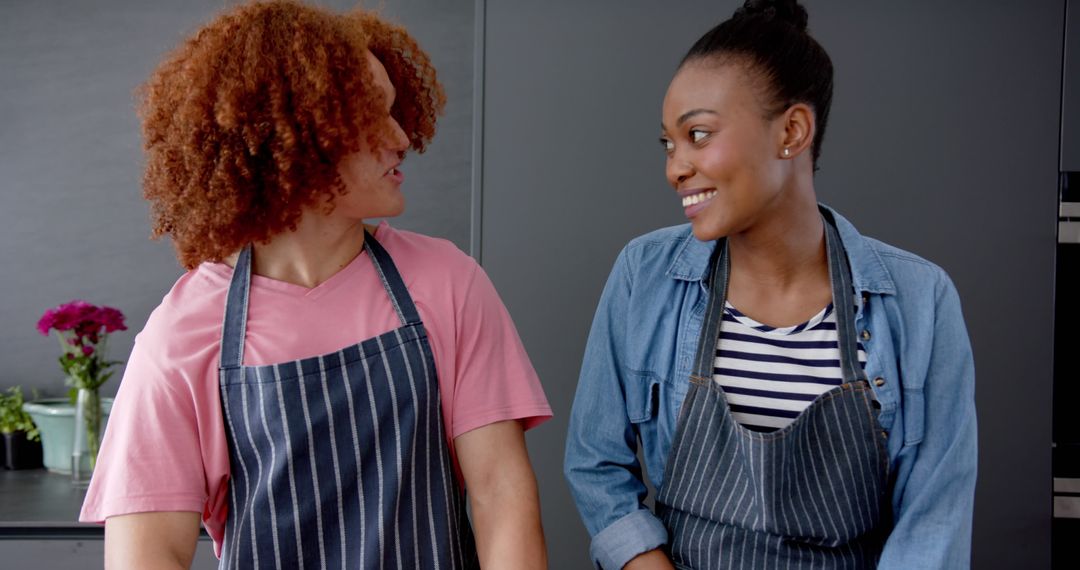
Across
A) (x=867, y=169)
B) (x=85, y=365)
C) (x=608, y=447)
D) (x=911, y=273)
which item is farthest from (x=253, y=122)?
(x=85, y=365)

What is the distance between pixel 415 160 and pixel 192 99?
138cm

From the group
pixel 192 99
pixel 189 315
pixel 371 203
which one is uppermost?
pixel 192 99

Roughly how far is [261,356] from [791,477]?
719mm

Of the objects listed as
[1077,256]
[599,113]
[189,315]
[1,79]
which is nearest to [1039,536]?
[1077,256]

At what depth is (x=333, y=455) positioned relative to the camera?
3.84 feet

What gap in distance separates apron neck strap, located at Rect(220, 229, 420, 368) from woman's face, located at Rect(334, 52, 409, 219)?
59 mm

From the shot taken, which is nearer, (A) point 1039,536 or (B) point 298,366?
(B) point 298,366

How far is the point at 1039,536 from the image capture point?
1.74 meters

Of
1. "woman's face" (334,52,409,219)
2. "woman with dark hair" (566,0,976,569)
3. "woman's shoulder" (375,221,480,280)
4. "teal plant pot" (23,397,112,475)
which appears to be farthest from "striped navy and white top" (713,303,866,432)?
"teal plant pot" (23,397,112,475)

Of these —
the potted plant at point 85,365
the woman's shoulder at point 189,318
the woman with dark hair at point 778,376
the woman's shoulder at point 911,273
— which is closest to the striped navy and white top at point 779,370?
the woman with dark hair at point 778,376

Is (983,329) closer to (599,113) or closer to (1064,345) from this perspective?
(1064,345)

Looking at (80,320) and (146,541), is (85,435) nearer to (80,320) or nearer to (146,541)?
(80,320)

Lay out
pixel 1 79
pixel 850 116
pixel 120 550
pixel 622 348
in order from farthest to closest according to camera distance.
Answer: pixel 1 79
pixel 850 116
pixel 622 348
pixel 120 550

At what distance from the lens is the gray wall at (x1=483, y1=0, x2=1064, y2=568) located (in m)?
1.71
